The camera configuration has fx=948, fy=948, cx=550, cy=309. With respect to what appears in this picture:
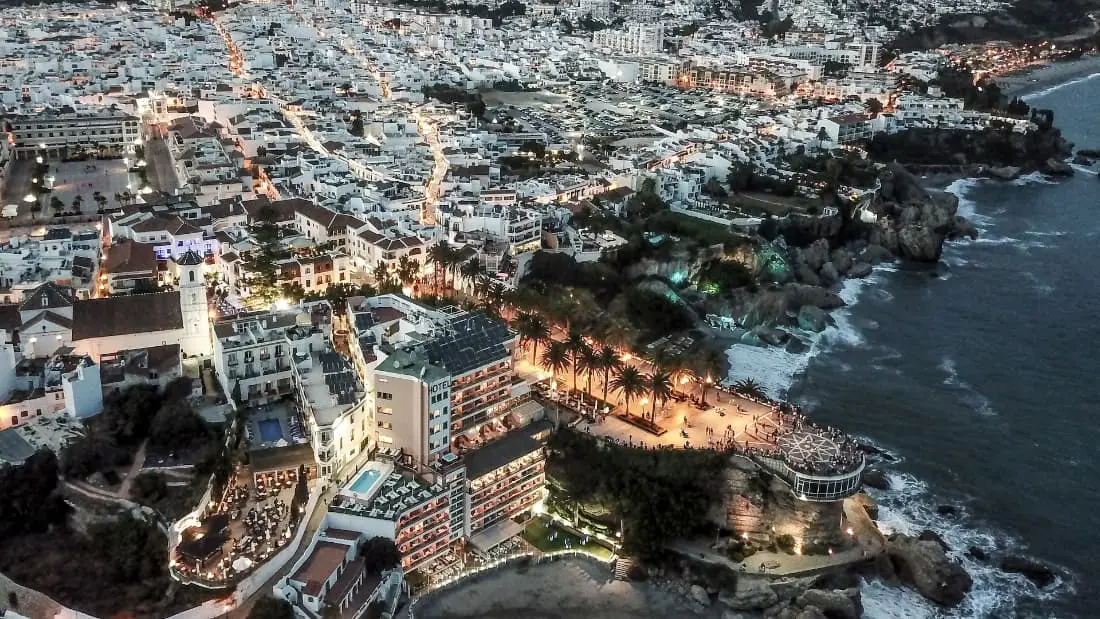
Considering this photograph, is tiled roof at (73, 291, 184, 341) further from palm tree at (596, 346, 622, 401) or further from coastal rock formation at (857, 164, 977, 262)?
coastal rock formation at (857, 164, 977, 262)

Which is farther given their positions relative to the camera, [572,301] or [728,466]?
[572,301]

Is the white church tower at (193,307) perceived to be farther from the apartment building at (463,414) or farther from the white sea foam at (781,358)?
the white sea foam at (781,358)

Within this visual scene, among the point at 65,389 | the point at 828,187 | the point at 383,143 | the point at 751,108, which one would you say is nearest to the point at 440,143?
the point at 383,143

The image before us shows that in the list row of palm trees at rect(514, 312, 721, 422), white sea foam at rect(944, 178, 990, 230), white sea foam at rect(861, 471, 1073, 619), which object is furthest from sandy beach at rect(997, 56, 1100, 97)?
white sea foam at rect(861, 471, 1073, 619)

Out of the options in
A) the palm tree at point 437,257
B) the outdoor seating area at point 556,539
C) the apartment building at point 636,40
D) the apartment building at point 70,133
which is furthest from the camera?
the apartment building at point 636,40

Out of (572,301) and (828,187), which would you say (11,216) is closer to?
(572,301)

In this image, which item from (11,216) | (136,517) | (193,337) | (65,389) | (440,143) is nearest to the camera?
(136,517)

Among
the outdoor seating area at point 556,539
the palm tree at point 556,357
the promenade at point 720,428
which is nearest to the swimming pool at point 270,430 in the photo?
the outdoor seating area at point 556,539
